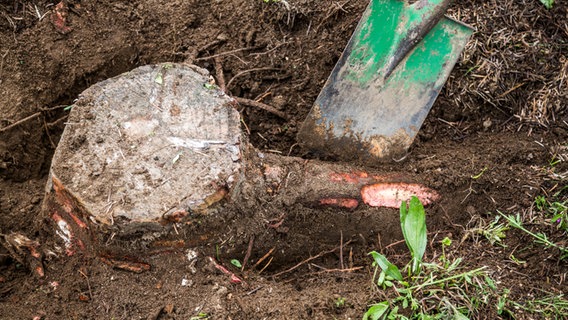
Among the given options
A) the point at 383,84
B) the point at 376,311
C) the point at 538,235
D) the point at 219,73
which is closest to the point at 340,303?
the point at 376,311

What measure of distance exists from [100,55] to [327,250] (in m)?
1.48

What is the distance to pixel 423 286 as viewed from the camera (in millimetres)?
1954

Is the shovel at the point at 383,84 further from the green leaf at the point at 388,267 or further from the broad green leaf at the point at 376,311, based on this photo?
the broad green leaf at the point at 376,311

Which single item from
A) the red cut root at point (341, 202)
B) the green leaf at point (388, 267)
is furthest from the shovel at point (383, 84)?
the green leaf at point (388, 267)

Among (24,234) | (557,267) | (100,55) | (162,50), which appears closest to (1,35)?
(100,55)

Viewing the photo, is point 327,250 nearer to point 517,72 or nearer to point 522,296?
point 522,296

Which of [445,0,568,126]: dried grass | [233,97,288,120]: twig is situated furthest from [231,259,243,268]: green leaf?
[445,0,568,126]: dried grass

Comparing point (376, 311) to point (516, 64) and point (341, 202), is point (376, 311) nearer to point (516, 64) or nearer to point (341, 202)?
point (341, 202)

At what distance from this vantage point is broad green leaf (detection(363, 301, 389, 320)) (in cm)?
187

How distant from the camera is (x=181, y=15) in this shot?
269 cm

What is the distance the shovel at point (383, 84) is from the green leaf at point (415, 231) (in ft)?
1.66

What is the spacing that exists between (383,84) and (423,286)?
98 centimetres

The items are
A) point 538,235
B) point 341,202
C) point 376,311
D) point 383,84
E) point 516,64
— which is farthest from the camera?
point 516,64

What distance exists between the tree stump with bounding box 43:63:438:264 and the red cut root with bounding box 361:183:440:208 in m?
0.35
